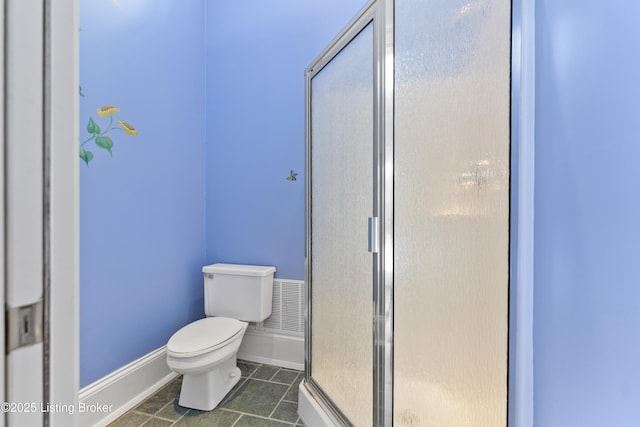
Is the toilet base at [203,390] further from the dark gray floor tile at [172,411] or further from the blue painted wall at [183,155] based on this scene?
the blue painted wall at [183,155]

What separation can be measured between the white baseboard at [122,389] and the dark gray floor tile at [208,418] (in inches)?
13.4

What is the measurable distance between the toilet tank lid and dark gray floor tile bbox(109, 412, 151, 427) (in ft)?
2.76

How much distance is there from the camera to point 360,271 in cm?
127

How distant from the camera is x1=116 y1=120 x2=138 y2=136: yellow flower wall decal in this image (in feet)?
5.53

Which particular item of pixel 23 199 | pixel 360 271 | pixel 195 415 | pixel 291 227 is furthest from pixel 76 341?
pixel 291 227

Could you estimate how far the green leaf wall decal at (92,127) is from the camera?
1532mm

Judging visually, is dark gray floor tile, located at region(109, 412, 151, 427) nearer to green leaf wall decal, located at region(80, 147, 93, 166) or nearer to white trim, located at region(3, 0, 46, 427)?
green leaf wall decal, located at region(80, 147, 93, 166)

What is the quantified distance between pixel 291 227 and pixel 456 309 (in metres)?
1.42

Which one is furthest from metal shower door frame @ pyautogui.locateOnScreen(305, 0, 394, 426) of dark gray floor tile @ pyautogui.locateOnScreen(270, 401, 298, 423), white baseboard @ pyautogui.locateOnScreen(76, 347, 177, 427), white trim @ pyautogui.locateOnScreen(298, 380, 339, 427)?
white baseboard @ pyautogui.locateOnScreen(76, 347, 177, 427)

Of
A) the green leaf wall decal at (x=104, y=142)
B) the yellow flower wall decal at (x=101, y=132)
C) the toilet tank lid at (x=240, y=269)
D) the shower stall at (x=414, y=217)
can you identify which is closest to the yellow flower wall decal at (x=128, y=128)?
the yellow flower wall decal at (x=101, y=132)

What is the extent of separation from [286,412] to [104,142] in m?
1.73

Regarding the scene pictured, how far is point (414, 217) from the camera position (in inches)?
40.0

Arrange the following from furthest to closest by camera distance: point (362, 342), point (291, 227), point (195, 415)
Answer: point (291, 227), point (195, 415), point (362, 342)

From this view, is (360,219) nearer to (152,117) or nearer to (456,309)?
(456,309)
